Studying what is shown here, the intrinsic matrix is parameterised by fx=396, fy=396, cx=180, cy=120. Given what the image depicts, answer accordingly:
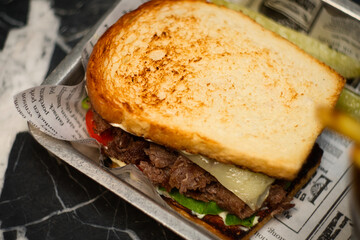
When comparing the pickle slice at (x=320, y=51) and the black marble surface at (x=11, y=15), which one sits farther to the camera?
the black marble surface at (x=11, y=15)

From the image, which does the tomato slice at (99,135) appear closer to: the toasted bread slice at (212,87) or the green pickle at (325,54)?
the toasted bread slice at (212,87)

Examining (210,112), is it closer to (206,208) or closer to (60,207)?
(206,208)

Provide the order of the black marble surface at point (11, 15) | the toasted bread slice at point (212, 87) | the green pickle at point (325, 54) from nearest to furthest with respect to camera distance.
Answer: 1. the toasted bread slice at point (212, 87)
2. the green pickle at point (325, 54)
3. the black marble surface at point (11, 15)

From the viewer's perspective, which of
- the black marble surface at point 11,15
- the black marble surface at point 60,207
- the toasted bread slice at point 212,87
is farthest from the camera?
the black marble surface at point 11,15

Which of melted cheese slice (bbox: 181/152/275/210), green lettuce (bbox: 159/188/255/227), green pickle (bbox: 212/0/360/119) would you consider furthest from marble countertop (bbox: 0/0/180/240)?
green pickle (bbox: 212/0/360/119)

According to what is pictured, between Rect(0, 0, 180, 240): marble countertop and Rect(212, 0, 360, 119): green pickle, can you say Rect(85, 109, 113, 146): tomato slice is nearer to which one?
Rect(0, 0, 180, 240): marble countertop

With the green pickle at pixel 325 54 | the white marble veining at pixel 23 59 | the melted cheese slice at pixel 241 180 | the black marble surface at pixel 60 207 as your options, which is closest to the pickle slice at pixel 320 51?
the green pickle at pixel 325 54

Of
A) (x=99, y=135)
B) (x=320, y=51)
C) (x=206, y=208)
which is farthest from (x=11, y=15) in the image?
(x=320, y=51)
